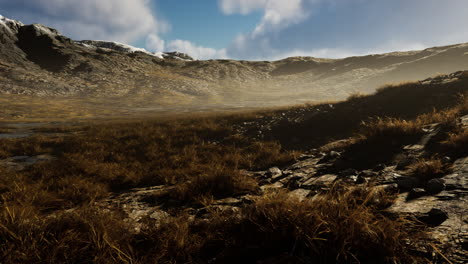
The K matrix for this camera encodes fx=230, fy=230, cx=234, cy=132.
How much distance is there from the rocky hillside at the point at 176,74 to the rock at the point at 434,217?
3999cm

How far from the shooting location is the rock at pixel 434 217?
7.66ft

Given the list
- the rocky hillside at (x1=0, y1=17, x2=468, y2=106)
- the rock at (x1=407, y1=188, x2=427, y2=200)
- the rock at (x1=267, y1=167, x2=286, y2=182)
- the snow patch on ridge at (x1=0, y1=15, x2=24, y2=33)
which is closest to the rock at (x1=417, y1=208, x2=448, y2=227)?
the rock at (x1=407, y1=188, x2=427, y2=200)

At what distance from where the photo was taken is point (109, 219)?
2.71 meters

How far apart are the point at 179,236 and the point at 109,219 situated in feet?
3.07

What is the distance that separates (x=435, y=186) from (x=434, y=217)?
2.96 ft

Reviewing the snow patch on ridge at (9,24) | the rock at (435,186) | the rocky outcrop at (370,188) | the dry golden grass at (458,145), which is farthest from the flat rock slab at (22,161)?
the snow patch on ridge at (9,24)

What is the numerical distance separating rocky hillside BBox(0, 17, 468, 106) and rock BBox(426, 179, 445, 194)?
39287mm

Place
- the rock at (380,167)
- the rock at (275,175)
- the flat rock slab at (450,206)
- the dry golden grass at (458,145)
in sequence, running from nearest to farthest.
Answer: the flat rock slab at (450,206) < the dry golden grass at (458,145) < the rock at (380,167) < the rock at (275,175)

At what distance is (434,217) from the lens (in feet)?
7.84

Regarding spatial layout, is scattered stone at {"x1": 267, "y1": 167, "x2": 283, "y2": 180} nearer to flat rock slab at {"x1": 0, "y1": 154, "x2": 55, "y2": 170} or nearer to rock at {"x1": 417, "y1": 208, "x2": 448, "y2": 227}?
rock at {"x1": 417, "y1": 208, "x2": 448, "y2": 227}

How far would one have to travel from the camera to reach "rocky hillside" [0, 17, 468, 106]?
51750 millimetres

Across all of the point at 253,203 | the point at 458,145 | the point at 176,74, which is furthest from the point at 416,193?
the point at 176,74

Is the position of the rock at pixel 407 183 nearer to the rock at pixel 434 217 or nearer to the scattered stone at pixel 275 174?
the rock at pixel 434 217

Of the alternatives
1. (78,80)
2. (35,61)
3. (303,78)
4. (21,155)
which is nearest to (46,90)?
(78,80)
